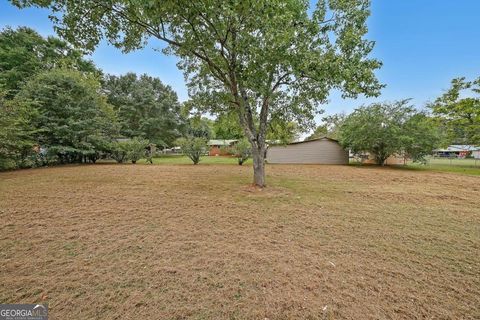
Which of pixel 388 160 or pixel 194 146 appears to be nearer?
pixel 194 146

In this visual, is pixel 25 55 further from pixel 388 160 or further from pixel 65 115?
pixel 388 160

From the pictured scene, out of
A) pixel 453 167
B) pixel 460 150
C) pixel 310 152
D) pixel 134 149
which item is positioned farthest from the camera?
pixel 460 150

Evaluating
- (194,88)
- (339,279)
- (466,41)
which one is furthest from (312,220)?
(466,41)

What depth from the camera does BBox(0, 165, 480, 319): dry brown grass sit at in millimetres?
1703

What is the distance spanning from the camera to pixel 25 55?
56.8ft

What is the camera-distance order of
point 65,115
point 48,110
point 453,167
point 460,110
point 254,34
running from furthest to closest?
1. point 453,167
2. point 460,110
3. point 65,115
4. point 48,110
5. point 254,34

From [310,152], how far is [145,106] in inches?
834

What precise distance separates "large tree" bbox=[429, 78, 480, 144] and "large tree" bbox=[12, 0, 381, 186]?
48.0ft

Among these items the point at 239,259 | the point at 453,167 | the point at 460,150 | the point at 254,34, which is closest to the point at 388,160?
the point at 453,167

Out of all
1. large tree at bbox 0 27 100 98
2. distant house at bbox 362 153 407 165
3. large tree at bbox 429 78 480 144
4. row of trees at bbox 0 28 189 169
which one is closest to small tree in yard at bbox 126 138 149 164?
row of trees at bbox 0 28 189 169

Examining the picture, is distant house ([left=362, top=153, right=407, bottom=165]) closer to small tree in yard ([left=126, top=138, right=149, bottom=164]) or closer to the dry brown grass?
the dry brown grass

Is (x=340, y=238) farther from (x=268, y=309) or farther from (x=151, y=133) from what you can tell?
(x=151, y=133)

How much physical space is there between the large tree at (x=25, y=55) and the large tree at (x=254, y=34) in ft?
48.3

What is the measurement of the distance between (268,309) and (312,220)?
8.12 feet
